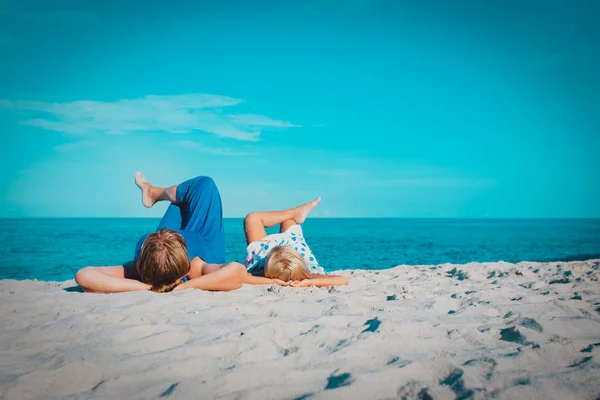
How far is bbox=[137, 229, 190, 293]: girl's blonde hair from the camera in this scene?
3.80m

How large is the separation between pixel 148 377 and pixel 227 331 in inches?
30.4

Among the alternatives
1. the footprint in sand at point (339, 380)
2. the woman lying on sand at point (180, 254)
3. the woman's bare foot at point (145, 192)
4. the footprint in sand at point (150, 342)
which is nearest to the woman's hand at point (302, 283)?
the woman lying on sand at point (180, 254)

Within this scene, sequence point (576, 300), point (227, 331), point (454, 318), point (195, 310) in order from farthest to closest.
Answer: point (576, 300)
point (195, 310)
point (454, 318)
point (227, 331)

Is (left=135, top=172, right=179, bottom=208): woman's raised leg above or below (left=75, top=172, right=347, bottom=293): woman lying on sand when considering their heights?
above

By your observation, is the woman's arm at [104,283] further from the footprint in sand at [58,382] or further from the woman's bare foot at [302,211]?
the woman's bare foot at [302,211]

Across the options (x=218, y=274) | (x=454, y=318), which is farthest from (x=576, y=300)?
(x=218, y=274)

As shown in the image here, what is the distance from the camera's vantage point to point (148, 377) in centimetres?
208

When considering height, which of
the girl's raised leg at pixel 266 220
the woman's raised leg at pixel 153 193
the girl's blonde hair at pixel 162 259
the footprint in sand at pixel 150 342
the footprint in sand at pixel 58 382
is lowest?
the footprint in sand at pixel 58 382

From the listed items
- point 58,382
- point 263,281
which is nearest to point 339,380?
point 58,382

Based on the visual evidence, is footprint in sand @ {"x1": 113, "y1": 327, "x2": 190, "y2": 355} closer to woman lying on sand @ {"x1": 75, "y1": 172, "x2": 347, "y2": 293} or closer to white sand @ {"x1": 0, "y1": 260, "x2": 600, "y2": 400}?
white sand @ {"x1": 0, "y1": 260, "x2": 600, "y2": 400}

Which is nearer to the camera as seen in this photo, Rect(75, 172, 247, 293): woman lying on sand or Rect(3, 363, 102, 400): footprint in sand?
Rect(3, 363, 102, 400): footprint in sand

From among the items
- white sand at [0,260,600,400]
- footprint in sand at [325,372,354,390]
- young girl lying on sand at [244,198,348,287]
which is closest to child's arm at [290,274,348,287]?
young girl lying on sand at [244,198,348,287]

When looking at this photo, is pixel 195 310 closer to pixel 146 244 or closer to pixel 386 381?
pixel 146 244

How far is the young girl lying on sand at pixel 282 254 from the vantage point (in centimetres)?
483
